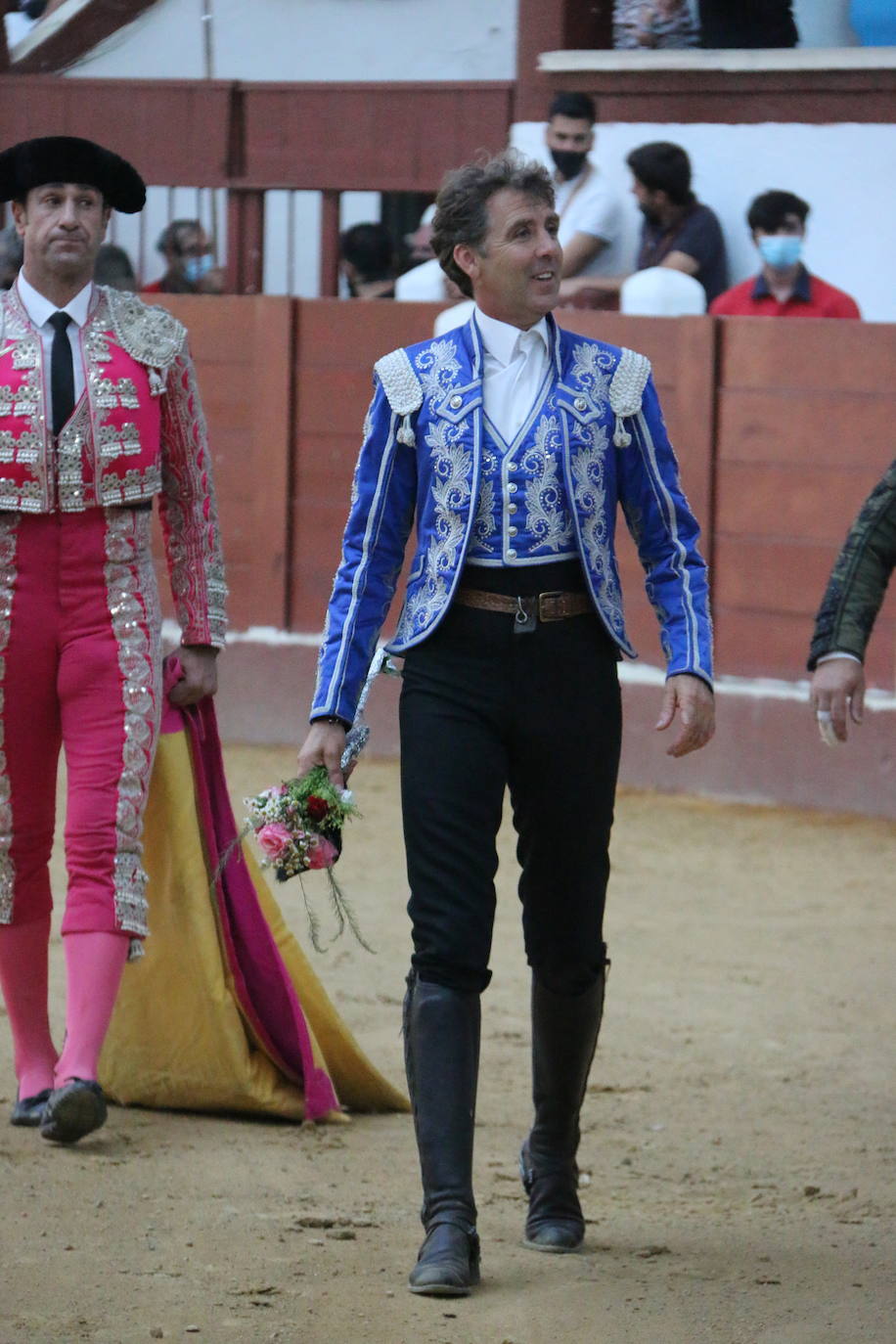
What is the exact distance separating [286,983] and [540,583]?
1.27 m

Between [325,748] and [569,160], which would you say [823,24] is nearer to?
[569,160]

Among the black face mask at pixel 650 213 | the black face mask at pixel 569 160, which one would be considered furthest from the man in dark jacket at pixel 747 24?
the black face mask at pixel 650 213

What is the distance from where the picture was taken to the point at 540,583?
349 centimetres

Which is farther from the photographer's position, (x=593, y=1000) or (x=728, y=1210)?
(x=728, y=1210)

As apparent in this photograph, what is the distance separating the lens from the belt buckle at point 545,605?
3484mm

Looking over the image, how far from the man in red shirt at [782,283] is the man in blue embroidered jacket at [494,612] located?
5071 millimetres

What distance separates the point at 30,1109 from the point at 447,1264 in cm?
127

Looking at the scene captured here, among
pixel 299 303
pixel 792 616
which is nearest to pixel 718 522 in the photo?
pixel 792 616

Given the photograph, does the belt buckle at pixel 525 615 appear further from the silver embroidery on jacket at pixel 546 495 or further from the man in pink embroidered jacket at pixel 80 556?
the man in pink embroidered jacket at pixel 80 556

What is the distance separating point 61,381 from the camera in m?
4.27

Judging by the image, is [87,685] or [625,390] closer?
[625,390]

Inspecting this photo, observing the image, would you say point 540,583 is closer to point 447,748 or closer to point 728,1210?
point 447,748

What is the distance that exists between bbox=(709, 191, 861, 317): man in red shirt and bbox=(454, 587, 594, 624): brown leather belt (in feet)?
17.0

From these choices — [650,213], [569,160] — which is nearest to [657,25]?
[569,160]
